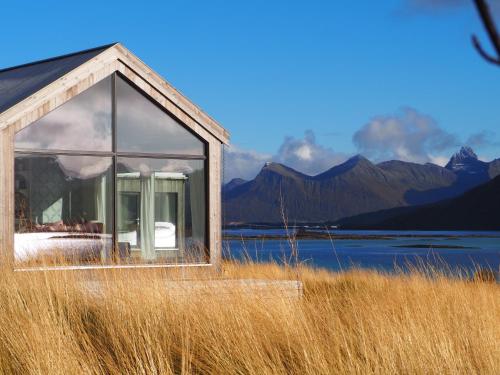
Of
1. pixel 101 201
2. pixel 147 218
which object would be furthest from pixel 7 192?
pixel 147 218

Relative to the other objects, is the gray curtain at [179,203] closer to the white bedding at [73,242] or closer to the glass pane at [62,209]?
the white bedding at [73,242]

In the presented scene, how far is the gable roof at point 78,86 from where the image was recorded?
Result: 36.3 feet

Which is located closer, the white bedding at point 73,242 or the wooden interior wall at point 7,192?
the wooden interior wall at point 7,192

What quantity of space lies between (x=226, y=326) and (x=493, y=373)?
2.13m

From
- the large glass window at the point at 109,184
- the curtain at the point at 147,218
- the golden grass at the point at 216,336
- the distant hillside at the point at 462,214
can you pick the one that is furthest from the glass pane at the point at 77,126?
the distant hillside at the point at 462,214

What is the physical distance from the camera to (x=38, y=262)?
1092 centimetres

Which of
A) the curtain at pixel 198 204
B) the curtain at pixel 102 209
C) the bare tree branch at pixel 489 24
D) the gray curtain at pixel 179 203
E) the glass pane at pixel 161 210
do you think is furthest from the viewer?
the curtain at pixel 198 204

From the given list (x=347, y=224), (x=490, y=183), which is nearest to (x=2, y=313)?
(x=490, y=183)

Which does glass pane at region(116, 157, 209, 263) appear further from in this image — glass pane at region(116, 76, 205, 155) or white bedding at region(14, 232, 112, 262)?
white bedding at region(14, 232, 112, 262)

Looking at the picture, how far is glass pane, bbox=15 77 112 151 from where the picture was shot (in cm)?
1108

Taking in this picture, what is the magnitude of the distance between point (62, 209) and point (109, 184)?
2.68ft

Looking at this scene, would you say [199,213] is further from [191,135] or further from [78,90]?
[78,90]

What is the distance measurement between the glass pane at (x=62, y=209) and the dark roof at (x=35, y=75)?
1.06 metres

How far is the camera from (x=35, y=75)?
13008mm
